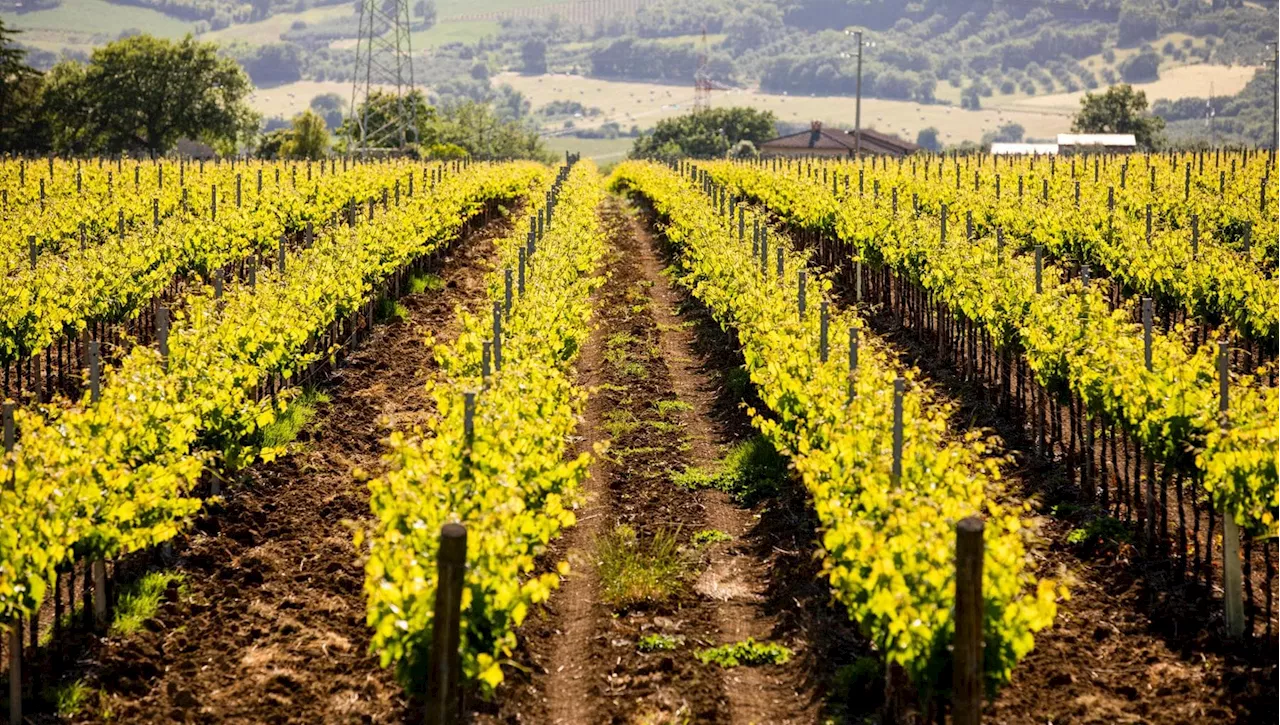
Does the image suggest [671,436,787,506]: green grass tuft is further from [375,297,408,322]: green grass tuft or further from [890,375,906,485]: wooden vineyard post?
[375,297,408,322]: green grass tuft

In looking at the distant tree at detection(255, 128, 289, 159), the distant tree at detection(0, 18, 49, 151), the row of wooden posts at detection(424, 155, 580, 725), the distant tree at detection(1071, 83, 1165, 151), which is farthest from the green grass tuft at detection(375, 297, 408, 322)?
the distant tree at detection(1071, 83, 1165, 151)

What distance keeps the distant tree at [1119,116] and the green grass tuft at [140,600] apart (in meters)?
103

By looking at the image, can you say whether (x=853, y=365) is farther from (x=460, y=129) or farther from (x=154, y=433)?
(x=460, y=129)

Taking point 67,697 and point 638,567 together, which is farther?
point 638,567

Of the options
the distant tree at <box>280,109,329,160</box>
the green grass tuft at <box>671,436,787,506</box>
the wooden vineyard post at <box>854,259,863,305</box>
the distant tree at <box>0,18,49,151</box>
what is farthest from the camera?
the distant tree at <box>280,109,329,160</box>

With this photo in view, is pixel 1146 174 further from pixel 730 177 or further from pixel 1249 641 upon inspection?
pixel 1249 641

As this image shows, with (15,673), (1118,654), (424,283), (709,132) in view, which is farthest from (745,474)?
(709,132)

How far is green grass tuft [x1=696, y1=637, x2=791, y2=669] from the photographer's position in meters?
9.88

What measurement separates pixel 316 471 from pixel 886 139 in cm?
10958

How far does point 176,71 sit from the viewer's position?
7688 centimetres

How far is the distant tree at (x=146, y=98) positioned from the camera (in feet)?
238

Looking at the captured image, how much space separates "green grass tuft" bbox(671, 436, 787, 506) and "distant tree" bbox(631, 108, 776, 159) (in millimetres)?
99998

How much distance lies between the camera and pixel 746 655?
9.99m

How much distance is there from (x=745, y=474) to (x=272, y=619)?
501 cm
